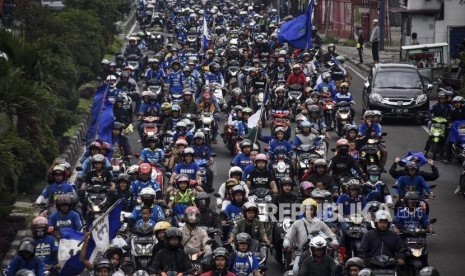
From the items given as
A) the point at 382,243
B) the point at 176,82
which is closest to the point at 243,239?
the point at 382,243

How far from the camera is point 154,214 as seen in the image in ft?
71.1

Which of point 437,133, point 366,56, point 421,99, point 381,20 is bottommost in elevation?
point 366,56

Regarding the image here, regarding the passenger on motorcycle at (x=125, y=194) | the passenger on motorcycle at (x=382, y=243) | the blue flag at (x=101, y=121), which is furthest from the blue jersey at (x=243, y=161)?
the passenger on motorcycle at (x=382, y=243)

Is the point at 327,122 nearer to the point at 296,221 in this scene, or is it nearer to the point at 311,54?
the point at 311,54

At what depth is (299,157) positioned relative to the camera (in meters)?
28.3

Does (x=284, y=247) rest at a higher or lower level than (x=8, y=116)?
lower

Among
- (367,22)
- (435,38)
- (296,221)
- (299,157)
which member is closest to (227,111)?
(299,157)

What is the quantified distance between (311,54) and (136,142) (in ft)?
37.1

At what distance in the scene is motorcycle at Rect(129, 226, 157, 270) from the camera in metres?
20.2

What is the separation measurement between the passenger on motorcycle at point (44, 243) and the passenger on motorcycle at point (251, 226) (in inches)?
101

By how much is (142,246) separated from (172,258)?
1.35 m

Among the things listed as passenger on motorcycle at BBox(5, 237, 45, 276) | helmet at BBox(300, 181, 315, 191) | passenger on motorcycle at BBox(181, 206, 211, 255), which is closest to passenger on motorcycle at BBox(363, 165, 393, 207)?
helmet at BBox(300, 181, 315, 191)

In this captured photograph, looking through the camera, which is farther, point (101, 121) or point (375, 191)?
point (101, 121)

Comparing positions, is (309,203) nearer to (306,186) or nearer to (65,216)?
(306,186)
